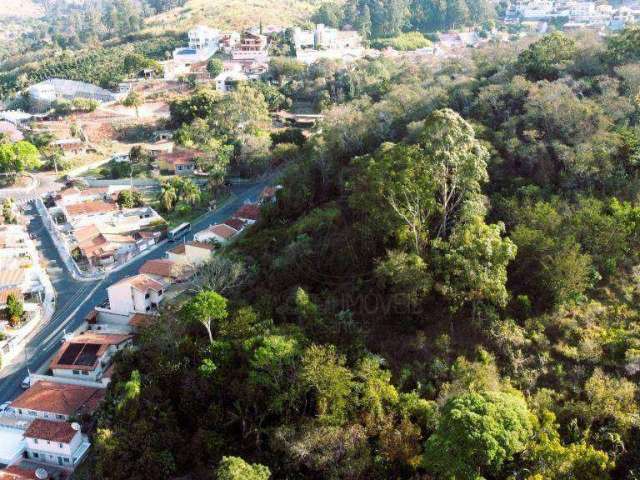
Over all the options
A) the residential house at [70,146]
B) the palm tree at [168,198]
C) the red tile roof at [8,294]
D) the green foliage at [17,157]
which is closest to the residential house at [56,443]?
the red tile roof at [8,294]

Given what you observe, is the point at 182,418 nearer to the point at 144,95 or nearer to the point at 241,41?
the point at 144,95

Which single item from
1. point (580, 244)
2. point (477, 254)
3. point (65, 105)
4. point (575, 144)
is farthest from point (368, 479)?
point (65, 105)

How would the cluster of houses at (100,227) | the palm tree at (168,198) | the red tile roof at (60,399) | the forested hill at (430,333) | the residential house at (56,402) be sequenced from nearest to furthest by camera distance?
the forested hill at (430,333) → the residential house at (56,402) → the red tile roof at (60,399) → the cluster of houses at (100,227) → the palm tree at (168,198)

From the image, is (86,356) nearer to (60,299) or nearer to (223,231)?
(60,299)

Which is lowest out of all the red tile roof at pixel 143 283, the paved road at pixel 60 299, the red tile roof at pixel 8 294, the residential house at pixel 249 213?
the paved road at pixel 60 299

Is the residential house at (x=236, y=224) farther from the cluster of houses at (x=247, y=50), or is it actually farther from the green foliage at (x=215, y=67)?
the green foliage at (x=215, y=67)

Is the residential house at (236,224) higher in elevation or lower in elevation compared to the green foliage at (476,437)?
lower

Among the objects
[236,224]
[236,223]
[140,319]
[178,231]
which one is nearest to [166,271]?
[140,319]

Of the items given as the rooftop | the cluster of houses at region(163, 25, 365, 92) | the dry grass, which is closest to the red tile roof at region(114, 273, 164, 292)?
the rooftop

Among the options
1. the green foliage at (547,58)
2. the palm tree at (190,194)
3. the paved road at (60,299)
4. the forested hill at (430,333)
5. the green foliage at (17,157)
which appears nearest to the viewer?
the forested hill at (430,333)
